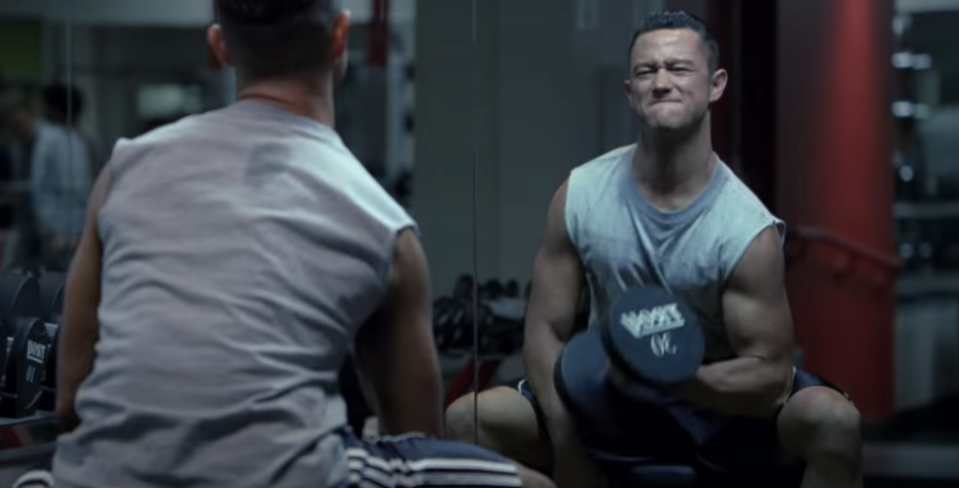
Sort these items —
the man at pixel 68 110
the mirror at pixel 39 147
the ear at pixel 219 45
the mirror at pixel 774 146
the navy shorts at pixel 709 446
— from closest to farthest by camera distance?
the ear at pixel 219 45
the navy shorts at pixel 709 446
the mirror at pixel 774 146
the man at pixel 68 110
the mirror at pixel 39 147

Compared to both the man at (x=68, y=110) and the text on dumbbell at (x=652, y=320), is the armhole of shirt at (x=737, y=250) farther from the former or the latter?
the man at (x=68, y=110)

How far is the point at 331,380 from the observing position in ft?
5.38

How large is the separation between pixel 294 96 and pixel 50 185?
3194 millimetres

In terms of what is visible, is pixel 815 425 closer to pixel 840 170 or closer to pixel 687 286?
pixel 687 286

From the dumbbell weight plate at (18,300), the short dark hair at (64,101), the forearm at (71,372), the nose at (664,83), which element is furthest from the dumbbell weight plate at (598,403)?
the short dark hair at (64,101)

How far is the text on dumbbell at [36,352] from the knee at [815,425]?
1.27 m

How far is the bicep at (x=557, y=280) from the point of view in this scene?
2.37 m

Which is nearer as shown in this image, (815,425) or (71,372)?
(71,372)

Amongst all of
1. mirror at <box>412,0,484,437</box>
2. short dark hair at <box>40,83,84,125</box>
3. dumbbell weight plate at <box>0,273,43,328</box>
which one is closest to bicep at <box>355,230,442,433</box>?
mirror at <box>412,0,484,437</box>

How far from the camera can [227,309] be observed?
Answer: 1576mm

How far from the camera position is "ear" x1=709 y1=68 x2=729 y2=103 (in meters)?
2.34

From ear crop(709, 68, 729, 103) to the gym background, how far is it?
4 centimetres

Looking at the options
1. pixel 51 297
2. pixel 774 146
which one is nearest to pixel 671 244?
pixel 774 146

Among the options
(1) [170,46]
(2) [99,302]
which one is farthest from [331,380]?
(1) [170,46]
